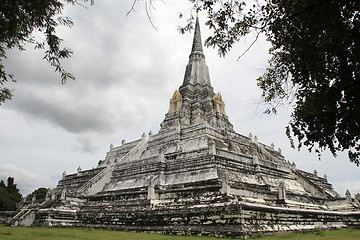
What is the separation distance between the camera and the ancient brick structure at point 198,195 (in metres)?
12.7

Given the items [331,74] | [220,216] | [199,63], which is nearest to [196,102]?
[199,63]

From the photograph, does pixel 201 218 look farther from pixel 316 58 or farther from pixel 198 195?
pixel 316 58

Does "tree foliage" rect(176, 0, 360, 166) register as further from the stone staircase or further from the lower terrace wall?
the stone staircase

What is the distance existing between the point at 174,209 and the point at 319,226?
26.9 feet

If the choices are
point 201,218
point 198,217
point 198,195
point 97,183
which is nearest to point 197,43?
point 97,183

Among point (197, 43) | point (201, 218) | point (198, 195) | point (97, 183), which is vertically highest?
point (197, 43)

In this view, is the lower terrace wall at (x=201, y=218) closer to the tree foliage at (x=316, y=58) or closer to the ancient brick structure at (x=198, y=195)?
the ancient brick structure at (x=198, y=195)

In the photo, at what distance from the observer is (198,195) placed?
15.8m

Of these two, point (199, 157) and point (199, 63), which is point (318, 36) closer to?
point (199, 157)

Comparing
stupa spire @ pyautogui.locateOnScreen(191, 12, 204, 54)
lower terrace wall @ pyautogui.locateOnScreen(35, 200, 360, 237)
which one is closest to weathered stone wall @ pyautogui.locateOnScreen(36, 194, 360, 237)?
lower terrace wall @ pyautogui.locateOnScreen(35, 200, 360, 237)

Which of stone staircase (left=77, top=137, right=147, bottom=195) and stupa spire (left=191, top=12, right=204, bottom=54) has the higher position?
stupa spire (left=191, top=12, right=204, bottom=54)

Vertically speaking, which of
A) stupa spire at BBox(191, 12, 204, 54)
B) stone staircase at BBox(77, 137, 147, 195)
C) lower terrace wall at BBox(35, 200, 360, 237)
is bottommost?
lower terrace wall at BBox(35, 200, 360, 237)

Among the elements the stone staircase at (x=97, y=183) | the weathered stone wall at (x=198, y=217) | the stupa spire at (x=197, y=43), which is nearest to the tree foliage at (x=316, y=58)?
the weathered stone wall at (x=198, y=217)

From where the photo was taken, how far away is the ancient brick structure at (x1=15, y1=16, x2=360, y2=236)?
41.8 feet
